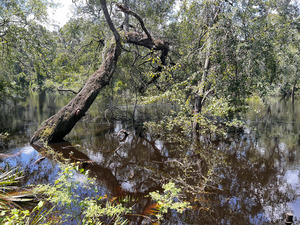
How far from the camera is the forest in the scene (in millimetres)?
3656

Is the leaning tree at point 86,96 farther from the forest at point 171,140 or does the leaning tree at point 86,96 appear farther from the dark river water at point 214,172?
the dark river water at point 214,172

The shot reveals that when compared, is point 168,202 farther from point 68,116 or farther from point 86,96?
point 86,96

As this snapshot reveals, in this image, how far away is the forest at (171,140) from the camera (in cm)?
366

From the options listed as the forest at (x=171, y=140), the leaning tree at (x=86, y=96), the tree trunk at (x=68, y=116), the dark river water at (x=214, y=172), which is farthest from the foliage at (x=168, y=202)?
the tree trunk at (x=68, y=116)

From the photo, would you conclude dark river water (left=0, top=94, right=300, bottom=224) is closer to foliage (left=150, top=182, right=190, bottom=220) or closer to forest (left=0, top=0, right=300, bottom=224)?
forest (left=0, top=0, right=300, bottom=224)

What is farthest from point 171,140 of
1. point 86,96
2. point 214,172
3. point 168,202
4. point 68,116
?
point 168,202

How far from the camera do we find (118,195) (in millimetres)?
4402

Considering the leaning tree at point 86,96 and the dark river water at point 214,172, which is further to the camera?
the leaning tree at point 86,96

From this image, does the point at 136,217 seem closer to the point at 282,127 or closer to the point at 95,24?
the point at 95,24

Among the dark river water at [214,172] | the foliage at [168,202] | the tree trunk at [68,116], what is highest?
the tree trunk at [68,116]

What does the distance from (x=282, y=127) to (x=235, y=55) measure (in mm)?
8144

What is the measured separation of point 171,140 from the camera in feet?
29.4

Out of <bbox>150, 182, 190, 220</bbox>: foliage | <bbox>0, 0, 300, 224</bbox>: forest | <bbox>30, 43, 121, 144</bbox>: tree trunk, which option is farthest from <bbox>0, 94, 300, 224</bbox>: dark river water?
<bbox>30, 43, 121, 144</bbox>: tree trunk

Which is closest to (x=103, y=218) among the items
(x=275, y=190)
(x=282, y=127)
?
(x=275, y=190)
